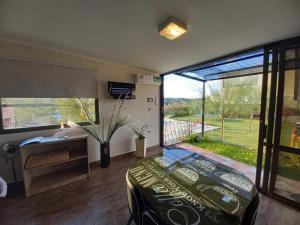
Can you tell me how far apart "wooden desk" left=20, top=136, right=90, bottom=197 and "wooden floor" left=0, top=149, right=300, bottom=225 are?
14 cm

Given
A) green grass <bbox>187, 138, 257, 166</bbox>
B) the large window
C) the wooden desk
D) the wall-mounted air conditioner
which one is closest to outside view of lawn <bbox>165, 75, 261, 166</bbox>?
green grass <bbox>187, 138, 257, 166</bbox>

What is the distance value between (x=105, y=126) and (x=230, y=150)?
328cm

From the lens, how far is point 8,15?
145 cm

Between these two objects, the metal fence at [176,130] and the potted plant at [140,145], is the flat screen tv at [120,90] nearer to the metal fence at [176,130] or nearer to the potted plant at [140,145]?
the potted plant at [140,145]

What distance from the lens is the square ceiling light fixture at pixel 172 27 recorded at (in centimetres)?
146

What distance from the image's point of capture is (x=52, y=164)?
2037mm

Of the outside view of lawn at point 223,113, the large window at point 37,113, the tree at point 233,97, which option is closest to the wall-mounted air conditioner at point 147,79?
the outside view of lawn at point 223,113

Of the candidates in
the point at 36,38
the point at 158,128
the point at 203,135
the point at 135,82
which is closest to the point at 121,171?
the point at 158,128

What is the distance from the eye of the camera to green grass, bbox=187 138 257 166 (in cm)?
322

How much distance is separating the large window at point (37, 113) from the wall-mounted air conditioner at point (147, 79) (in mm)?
1147

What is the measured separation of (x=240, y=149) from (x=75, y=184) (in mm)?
3997

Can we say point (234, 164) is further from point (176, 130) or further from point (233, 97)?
point (233, 97)

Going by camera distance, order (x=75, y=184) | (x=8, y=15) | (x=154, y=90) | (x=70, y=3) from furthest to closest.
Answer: (x=154, y=90) → (x=75, y=184) → (x=8, y=15) → (x=70, y=3)

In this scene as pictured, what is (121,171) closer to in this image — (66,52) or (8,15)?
(66,52)
